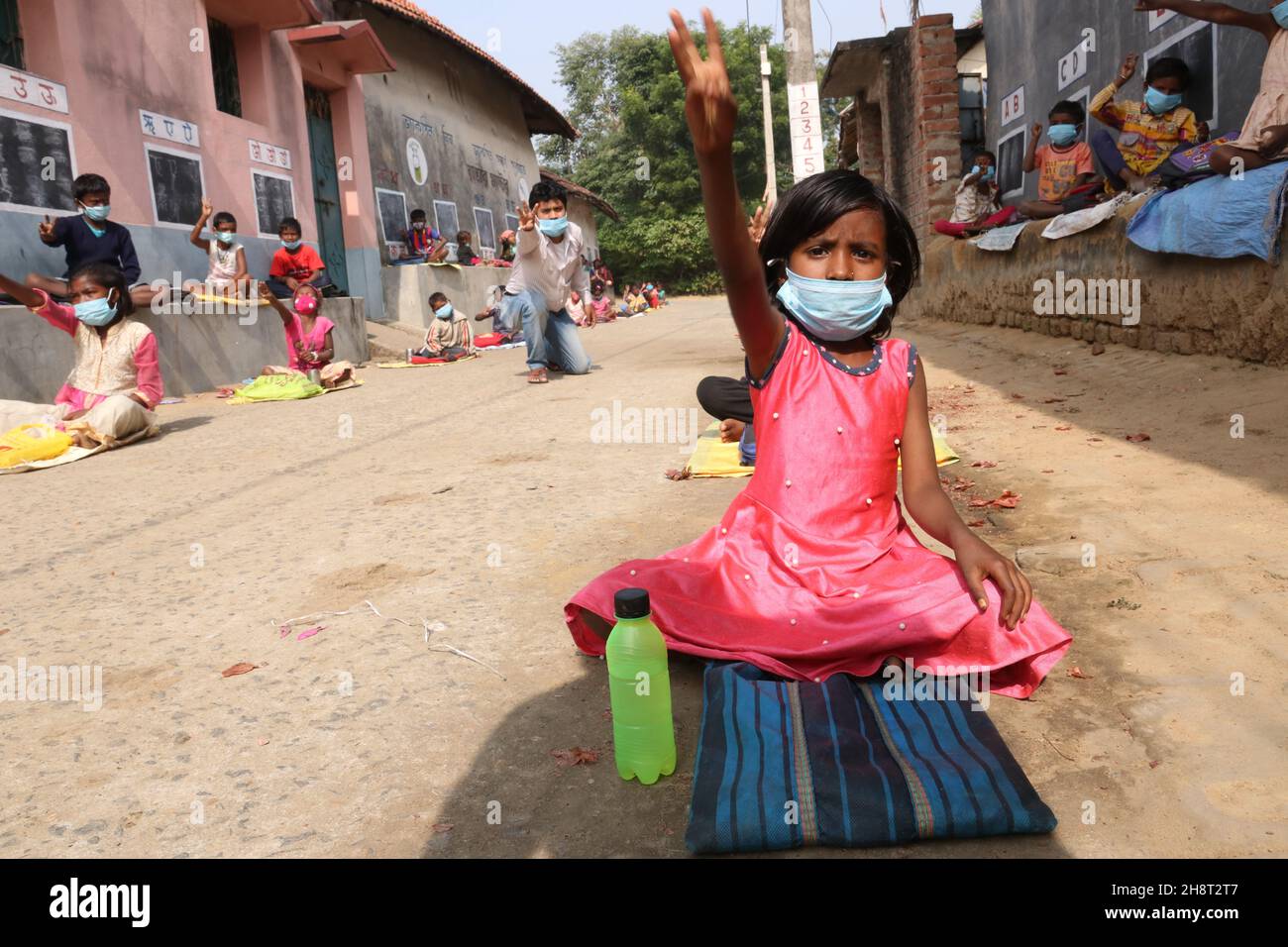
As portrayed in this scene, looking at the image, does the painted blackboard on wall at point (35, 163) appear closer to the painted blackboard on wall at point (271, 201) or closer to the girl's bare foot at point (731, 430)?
the painted blackboard on wall at point (271, 201)

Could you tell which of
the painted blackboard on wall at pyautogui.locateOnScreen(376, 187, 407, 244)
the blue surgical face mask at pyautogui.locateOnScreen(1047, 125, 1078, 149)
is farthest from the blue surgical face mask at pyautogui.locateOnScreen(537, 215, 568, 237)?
the painted blackboard on wall at pyautogui.locateOnScreen(376, 187, 407, 244)

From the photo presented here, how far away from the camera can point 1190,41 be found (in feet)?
22.3

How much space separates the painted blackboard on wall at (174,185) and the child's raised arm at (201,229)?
13cm

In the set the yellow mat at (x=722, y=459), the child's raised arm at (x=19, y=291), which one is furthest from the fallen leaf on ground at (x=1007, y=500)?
the child's raised arm at (x=19, y=291)

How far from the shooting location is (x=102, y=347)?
627 cm

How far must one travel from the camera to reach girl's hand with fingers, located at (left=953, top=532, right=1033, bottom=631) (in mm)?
1885

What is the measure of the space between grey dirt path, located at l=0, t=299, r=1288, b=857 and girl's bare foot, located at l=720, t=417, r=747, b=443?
32 cm

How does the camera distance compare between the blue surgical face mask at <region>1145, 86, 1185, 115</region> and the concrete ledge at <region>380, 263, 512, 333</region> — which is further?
the concrete ledge at <region>380, 263, 512, 333</region>

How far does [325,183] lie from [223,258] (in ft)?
14.6

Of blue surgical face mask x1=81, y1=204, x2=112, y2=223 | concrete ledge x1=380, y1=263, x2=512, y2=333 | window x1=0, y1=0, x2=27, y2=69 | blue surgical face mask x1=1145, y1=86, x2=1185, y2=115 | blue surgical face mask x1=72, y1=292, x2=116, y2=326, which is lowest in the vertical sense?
blue surgical face mask x1=72, y1=292, x2=116, y2=326

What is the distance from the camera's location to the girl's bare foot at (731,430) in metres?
5.03

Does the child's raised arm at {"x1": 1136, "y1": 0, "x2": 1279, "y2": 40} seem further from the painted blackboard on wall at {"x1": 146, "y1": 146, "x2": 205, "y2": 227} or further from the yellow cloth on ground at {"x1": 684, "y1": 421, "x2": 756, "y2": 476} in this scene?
the painted blackboard on wall at {"x1": 146, "y1": 146, "x2": 205, "y2": 227}

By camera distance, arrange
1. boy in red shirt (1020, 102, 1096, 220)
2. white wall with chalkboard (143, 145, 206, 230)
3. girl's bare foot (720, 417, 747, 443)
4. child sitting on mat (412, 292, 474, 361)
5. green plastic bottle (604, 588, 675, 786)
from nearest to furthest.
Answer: green plastic bottle (604, 588, 675, 786) < girl's bare foot (720, 417, 747, 443) < boy in red shirt (1020, 102, 1096, 220) < white wall with chalkboard (143, 145, 206, 230) < child sitting on mat (412, 292, 474, 361)
